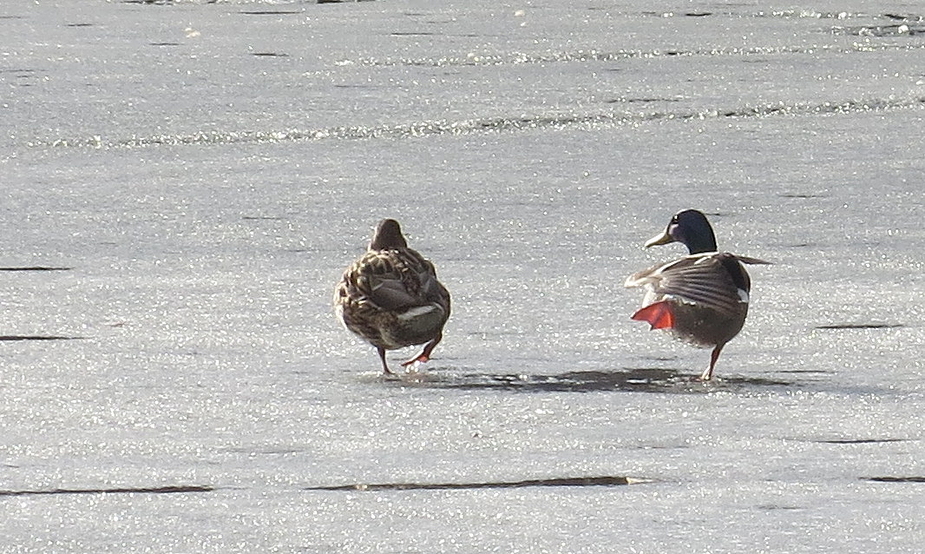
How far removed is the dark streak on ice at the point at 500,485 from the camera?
4266mm

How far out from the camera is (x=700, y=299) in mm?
5461

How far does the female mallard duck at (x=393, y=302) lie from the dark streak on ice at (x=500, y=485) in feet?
4.01

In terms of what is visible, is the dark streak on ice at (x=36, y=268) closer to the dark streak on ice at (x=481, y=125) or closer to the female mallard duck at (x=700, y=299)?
the female mallard duck at (x=700, y=299)

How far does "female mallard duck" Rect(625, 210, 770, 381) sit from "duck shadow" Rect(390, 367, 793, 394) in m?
0.09

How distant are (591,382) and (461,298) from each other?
1.21 meters

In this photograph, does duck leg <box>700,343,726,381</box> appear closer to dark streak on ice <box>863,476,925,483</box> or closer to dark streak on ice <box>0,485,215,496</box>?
dark streak on ice <box>863,476,925,483</box>

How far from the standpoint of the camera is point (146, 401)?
510 cm

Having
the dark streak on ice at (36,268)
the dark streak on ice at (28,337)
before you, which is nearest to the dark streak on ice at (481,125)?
the dark streak on ice at (36,268)

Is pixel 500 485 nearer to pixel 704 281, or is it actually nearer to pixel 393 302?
pixel 393 302

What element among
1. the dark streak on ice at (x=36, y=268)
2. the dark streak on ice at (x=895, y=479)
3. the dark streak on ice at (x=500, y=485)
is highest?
the dark streak on ice at (x=895, y=479)

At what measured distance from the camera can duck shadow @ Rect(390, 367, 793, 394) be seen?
17.3ft

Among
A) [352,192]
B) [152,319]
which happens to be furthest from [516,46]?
[152,319]

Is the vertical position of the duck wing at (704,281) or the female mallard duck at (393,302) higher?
the duck wing at (704,281)

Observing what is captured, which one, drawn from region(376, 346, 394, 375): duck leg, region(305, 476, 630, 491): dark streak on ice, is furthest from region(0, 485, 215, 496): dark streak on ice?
region(376, 346, 394, 375): duck leg
